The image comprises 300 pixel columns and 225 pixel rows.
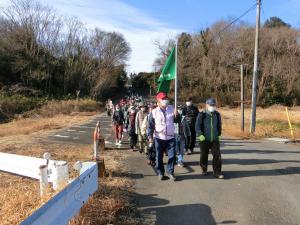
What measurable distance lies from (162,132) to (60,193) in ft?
14.2

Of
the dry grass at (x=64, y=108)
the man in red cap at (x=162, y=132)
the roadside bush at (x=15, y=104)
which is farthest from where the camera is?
the dry grass at (x=64, y=108)

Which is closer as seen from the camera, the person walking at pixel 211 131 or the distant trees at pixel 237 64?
the person walking at pixel 211 131

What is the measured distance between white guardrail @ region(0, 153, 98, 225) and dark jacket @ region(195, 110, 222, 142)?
347 cm

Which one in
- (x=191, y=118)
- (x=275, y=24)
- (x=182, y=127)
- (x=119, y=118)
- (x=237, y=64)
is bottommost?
(x=119, y=118)

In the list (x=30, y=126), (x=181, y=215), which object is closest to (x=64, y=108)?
(x=30, y=126)

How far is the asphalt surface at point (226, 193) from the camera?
20.3 ft

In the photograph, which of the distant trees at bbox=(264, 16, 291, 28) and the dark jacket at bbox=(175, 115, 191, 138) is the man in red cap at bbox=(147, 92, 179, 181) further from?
the distant trees at bbox=(264, 16, 291, 28)

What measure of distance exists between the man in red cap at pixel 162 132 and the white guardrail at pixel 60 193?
275cm

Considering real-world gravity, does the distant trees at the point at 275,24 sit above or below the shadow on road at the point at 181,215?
above

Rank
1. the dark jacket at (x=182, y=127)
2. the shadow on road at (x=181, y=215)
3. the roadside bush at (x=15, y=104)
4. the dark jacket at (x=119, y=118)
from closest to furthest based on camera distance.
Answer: the shadow on road at (x=181, y=215), the dark jacket at (x=182, y=127), the dark jacket at (x=119, y=118), the roadside bush at (x=15, y=104)

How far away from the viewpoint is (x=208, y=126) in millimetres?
8961

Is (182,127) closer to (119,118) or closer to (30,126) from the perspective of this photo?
(119,118)

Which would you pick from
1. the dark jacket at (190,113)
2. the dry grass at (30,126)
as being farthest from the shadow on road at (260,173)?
the dry grass at (30,126)

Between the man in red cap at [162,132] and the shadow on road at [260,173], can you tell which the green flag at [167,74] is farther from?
the shadow on road at [260,173]
